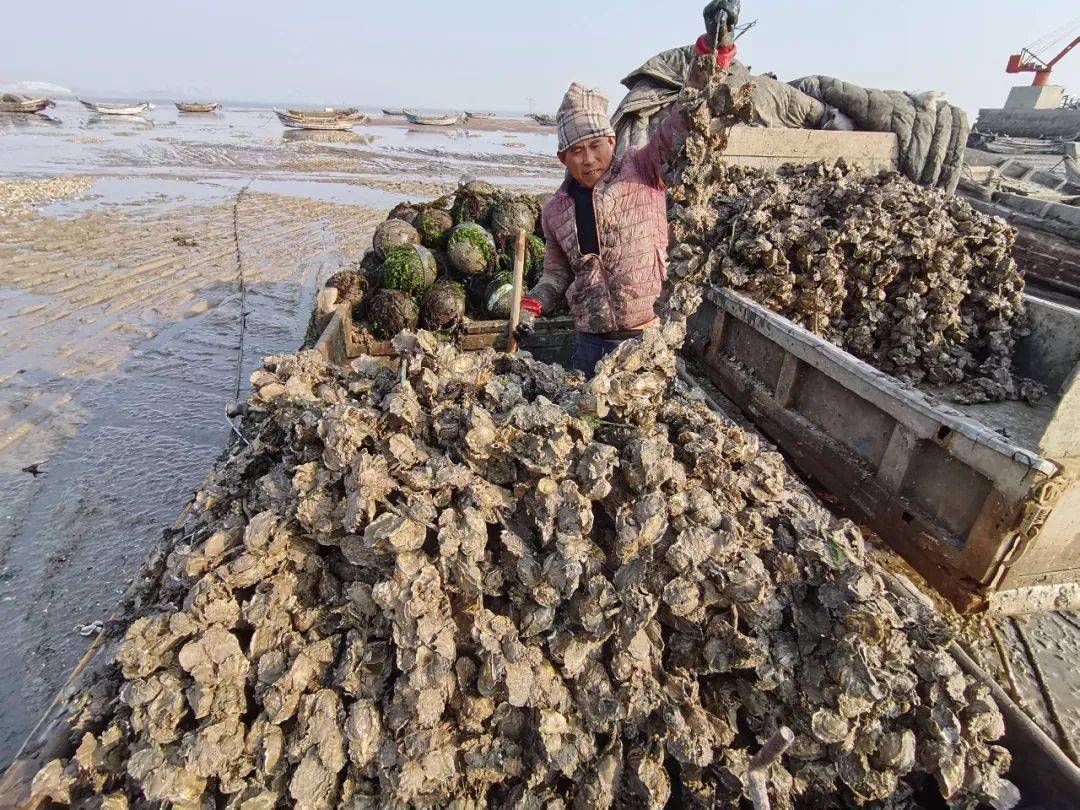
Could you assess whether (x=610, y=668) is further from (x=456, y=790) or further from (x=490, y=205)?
(x=490, y=205)

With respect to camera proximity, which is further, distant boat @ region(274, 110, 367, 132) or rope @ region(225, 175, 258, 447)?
distant boat @ region(274, 110, 367, 132)

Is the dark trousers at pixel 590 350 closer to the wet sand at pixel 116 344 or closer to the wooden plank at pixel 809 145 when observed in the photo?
the wooden plank at pixel 809 145

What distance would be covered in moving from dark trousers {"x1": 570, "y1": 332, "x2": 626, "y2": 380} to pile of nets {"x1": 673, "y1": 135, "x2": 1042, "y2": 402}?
51.6 inches

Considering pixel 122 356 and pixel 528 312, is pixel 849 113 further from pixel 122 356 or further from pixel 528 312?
pixel 122 356

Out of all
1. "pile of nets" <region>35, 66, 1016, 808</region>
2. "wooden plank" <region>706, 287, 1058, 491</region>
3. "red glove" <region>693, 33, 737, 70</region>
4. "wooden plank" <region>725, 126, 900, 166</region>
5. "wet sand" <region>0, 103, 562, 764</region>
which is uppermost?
"red glove" <region>693, 33, 737, 70</region>

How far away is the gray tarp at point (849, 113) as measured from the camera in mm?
6512

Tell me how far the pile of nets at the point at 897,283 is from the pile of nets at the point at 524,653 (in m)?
2.48

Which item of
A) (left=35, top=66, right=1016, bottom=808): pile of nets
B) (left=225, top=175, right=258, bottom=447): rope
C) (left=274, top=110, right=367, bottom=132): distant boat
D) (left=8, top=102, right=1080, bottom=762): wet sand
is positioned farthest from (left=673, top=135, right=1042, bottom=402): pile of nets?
(left=274, top=110, right=367, bottom=132): distant boat

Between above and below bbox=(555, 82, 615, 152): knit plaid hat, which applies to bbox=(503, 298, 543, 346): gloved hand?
below

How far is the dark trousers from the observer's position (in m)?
3.59

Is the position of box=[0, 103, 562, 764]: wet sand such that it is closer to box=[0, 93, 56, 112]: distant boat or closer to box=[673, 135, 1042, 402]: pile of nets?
box=[673, 135, 1042, 402]: pile of nets

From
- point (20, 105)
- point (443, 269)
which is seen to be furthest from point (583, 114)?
point (20, 105)

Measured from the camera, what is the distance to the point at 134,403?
17.4ft

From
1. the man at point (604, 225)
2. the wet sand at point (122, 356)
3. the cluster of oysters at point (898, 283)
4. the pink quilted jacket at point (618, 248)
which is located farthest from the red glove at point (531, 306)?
the wet sand at point (122, 356)
